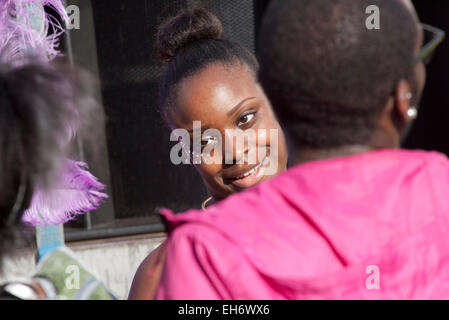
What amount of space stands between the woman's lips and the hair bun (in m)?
0.43

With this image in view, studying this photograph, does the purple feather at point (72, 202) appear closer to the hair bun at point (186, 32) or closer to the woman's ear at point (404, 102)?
the hair bun at point (186, 32)

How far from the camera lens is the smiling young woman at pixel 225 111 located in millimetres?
1692

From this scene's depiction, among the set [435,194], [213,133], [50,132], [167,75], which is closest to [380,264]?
[435,194]

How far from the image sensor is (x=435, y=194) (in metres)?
1.04

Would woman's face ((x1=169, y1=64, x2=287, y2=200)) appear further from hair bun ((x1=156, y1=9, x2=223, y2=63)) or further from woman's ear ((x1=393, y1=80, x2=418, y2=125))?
woman's ear ((x1=393, y1=80, x2=418, y2=125))

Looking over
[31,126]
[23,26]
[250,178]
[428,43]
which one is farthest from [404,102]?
[23,26]

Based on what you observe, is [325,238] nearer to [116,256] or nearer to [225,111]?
[225,111]

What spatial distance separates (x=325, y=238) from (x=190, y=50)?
3.25 feet

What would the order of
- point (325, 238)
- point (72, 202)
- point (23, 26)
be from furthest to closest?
1. point (72, 202)
2. point (23, 26)
3. point (325, 238)

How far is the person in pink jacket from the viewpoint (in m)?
0.98

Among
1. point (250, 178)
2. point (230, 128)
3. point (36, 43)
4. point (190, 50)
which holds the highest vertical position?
point (36, 43)

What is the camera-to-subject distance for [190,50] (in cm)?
186
